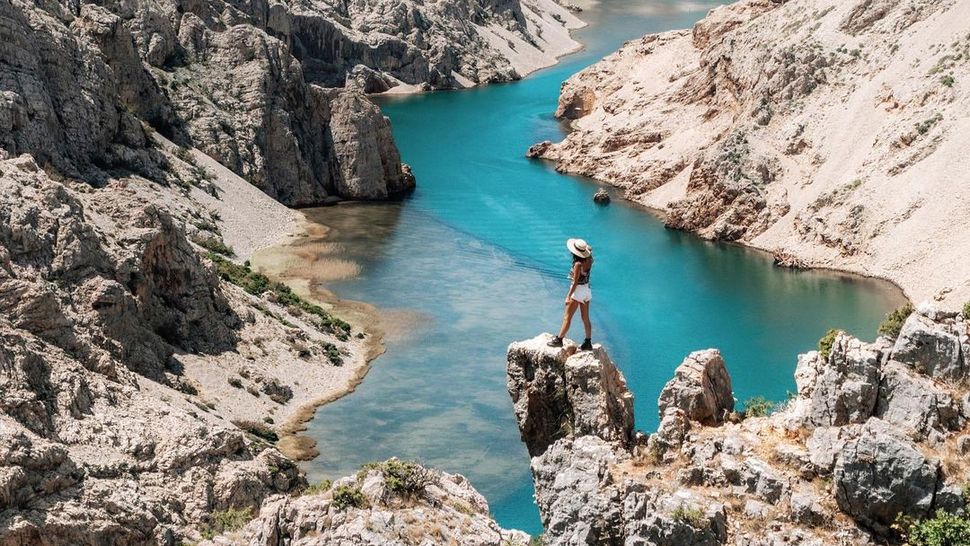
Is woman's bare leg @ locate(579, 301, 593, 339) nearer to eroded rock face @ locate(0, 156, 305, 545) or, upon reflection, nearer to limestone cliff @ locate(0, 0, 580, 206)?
eroded rock face @ locate(0, 156, 305, 545)

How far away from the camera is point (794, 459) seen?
25766 millimetres

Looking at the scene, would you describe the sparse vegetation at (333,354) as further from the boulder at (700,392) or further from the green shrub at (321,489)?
the boulder at (700,392)

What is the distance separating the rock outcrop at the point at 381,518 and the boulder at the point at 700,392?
4676mm

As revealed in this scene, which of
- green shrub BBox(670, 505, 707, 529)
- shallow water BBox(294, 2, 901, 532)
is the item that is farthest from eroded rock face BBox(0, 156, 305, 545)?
green shrub BBox(670, 505, 707, 529)

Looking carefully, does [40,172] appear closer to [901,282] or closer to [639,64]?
[901,282]

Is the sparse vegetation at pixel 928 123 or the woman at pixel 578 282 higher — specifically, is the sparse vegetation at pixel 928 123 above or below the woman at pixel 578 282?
above

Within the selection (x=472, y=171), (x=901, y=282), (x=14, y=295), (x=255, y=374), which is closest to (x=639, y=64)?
(x=472, y=171)

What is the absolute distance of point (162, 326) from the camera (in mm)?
69188

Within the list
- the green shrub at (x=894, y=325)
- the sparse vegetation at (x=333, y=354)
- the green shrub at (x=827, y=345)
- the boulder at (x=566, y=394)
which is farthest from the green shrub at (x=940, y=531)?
the sparse vegetation at (x=333, y=354)

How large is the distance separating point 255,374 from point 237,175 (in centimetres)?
5035

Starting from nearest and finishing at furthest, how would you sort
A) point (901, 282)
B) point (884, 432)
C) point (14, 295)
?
1. point (884, 432)
2. point (14, 295)
3. point (901, 282)

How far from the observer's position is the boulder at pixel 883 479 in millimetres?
24172

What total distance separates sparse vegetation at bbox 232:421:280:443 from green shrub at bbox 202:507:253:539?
17245mm

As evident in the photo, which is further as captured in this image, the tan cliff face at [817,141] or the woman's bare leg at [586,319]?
the tan cliff face at [817,141]
